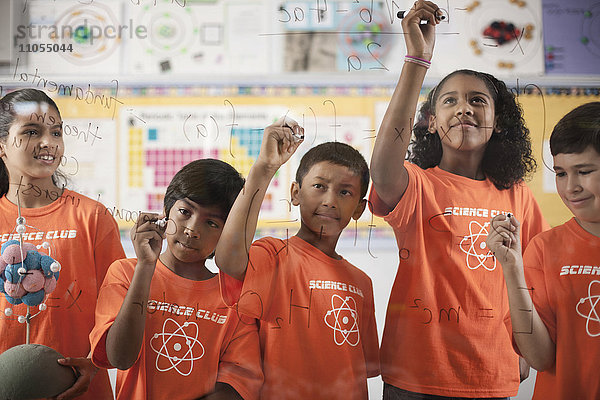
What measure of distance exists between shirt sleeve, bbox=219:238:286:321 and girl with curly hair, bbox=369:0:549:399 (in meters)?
0.22

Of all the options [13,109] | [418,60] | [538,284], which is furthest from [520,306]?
[13,109]

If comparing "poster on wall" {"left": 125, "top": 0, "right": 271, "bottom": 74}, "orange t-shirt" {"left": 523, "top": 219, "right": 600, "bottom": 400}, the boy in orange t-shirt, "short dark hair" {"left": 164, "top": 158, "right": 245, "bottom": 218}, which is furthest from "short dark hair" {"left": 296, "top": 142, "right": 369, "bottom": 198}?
"orange t-shirt" {"left": 523, "top": 219, "right": 600, "bottom": 400}

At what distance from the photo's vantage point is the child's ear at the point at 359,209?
1.02 m

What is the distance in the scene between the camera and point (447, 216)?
1.02 metres

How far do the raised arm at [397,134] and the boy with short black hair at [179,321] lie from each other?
257 millimetres

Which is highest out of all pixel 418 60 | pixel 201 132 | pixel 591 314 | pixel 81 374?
pixel 418 60

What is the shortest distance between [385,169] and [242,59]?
0.35 m

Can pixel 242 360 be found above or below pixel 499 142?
below

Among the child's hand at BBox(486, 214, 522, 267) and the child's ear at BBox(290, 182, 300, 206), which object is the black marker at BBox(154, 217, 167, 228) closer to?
the child's ear at BBox(290, 182, 300, 206)

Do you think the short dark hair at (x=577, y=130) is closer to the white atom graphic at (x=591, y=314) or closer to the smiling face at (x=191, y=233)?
the white atom graphic at (x=591, y=314)

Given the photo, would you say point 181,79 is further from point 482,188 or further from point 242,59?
point 482,188

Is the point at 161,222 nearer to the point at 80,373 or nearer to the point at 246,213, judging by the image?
the point at 246,213

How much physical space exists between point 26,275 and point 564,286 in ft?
3.17

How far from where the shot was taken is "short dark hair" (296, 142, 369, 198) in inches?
40.4
